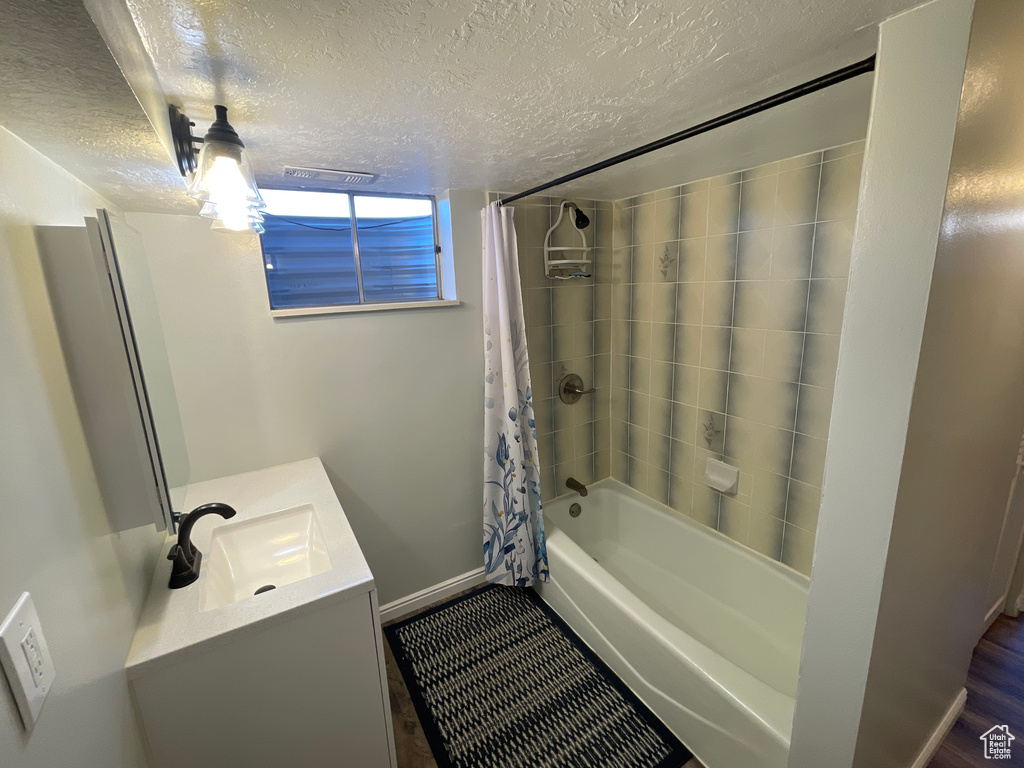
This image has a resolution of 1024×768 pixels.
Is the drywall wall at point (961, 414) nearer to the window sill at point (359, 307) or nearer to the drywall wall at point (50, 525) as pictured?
the drywall wall at point (50, 525)

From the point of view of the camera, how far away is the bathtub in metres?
1.34

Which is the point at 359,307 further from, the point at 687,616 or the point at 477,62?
the point at 687,616

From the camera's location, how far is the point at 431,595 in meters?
2.22

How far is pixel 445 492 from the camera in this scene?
2.18 meters

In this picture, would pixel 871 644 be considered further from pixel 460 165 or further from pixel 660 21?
pixel 460 165

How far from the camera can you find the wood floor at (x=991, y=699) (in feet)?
4.70

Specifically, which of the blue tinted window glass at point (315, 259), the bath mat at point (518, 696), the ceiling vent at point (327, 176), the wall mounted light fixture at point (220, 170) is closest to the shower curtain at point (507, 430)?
the bath mat at point (518, 696)

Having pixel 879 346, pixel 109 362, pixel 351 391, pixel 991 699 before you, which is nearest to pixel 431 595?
pixel 351 391

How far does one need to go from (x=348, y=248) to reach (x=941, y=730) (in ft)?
10.4

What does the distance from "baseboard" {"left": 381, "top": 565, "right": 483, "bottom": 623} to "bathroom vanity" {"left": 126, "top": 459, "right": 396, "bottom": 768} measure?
91cm

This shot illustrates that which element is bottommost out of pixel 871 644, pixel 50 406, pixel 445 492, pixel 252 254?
pixel 445 492

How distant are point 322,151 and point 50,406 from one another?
3.31 feet

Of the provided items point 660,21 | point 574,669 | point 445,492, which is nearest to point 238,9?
point 660,21

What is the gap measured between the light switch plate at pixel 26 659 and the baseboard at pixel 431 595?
167cm
